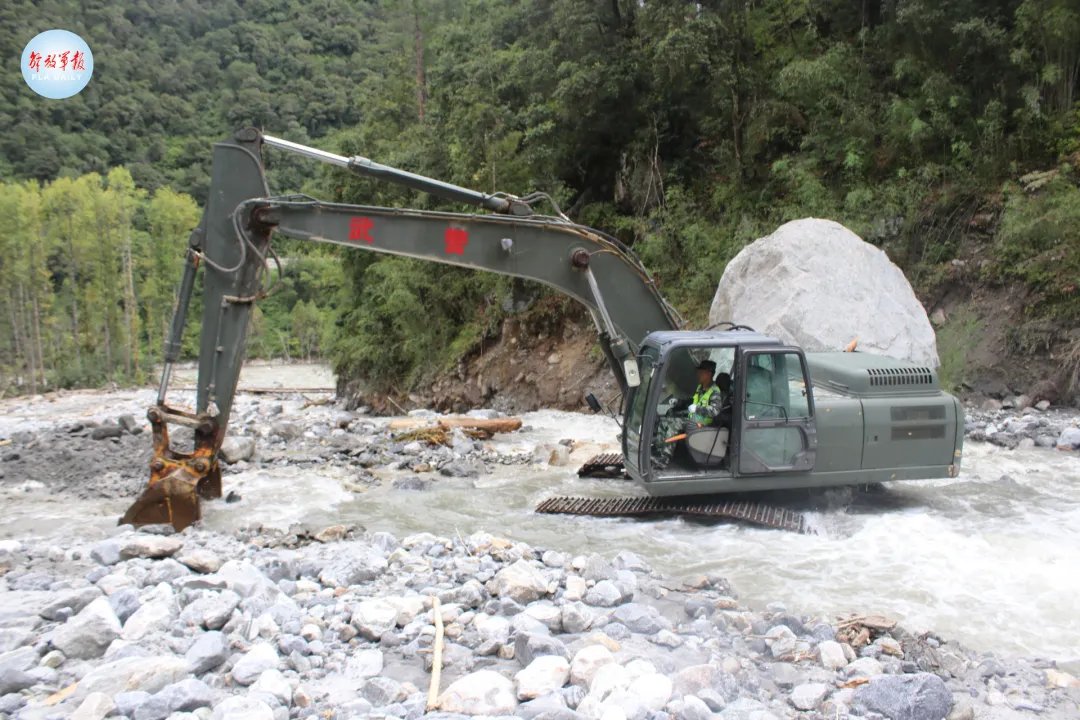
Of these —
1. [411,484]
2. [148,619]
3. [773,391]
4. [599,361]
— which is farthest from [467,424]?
[148,619]

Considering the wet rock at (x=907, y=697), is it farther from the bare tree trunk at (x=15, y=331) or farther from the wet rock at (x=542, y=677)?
the bare tree trunk at (x=15, y=331)

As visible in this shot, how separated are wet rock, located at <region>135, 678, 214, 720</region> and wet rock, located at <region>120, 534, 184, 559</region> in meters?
2.33

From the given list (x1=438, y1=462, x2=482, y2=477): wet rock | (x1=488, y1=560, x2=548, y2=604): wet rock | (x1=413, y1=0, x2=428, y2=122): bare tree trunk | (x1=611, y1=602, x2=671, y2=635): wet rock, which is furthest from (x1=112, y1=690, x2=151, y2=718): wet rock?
(x1=413, y1=0, x2=428, y2=122): bare tree trunk

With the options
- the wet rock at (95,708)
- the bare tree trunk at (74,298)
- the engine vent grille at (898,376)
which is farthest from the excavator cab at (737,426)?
the bare tree trunk at (74,298)

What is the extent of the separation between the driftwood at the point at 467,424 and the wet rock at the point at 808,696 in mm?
8206

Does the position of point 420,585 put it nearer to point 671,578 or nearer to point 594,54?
point 671,578

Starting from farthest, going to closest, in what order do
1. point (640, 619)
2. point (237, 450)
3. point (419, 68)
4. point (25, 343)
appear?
point (25, 343), point (419, 68), point (237, 450), point (640, 619)

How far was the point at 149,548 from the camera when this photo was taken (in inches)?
220

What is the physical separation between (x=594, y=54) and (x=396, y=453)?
1086 centimetres

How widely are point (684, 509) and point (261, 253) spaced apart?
446 centimetres

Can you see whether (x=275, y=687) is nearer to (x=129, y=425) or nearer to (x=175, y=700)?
(x=175, y=700)

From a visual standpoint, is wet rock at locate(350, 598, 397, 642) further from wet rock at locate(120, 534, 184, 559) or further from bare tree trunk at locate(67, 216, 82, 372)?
bare tree trunk at locate(67, 216, 82, 372)

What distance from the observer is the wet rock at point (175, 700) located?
10.9 ft

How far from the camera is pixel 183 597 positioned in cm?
464
